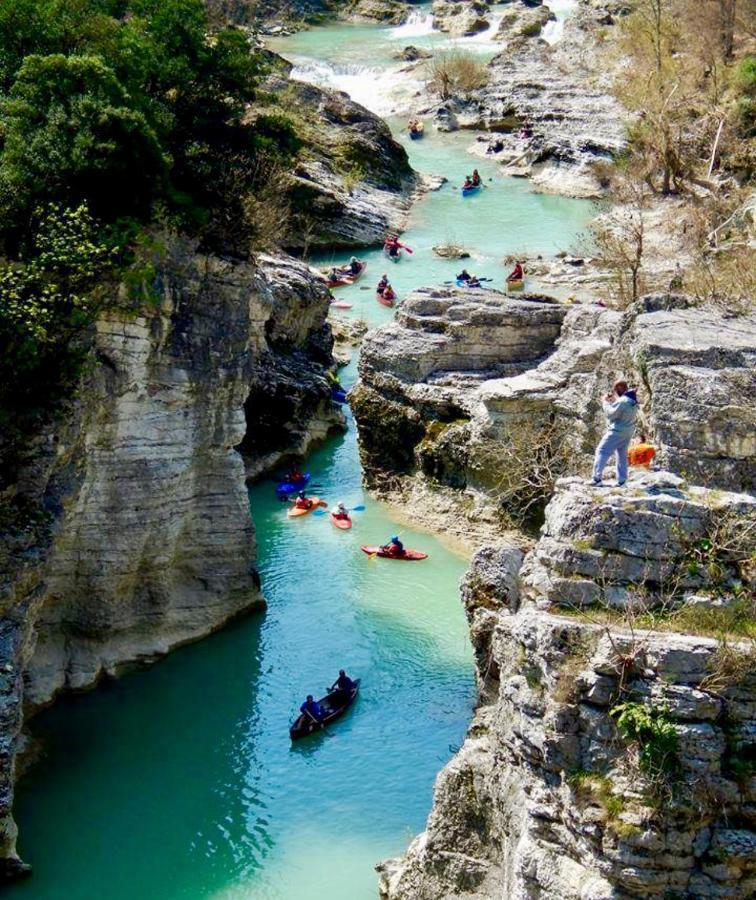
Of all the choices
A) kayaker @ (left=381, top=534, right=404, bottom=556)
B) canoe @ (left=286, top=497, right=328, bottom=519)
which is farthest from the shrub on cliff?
kayaker @ (left=381, top=534, right=404, bottom=556)

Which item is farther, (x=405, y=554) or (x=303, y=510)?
(x=303, y=510)

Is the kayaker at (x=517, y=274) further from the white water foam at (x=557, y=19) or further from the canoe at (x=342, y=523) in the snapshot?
the white water foam at (x=557, y=19)

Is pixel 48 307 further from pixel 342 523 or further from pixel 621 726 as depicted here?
pixel 342 523

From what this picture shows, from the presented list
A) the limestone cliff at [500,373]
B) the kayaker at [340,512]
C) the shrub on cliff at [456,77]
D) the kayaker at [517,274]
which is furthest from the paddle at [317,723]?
the shrub on cliff at [456,77]

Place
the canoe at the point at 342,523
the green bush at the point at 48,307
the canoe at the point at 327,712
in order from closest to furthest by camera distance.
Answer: the green bush at the point at 48,307, the canoe at the point at 327,712, the canoe at the point at 342,523

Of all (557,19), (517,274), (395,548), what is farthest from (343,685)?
(557,19)

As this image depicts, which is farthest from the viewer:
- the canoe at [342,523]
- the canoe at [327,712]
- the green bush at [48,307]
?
the canoe at [342,523]

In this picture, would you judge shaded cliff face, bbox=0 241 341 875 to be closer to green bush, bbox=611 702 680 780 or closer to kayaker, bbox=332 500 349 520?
kayaker, bbox=332 500 349 520
